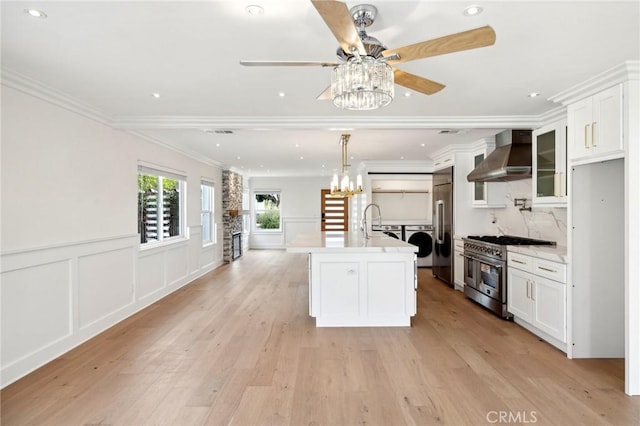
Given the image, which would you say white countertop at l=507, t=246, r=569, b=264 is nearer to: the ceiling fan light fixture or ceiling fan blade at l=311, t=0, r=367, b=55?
the ceiling fan light fixture

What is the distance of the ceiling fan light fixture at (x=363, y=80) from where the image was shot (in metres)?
1.69

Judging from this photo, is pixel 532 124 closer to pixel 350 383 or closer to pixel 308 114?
pixel 308 114

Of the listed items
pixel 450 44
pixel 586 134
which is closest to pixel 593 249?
pixel 586 134

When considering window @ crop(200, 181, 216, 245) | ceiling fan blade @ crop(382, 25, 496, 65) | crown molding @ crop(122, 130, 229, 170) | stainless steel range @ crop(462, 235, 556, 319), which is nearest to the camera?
ceiling fan blade @ crop(382, 25, 496, 65)

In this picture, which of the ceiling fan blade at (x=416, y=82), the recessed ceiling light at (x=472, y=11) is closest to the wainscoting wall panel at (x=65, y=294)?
the ceiling fan blade at (x=416, y=82)

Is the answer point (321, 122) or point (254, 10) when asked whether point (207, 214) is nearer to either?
point (321, 122)

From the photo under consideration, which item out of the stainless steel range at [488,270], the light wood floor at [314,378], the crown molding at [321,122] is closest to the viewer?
the light wood floor at [314,378]

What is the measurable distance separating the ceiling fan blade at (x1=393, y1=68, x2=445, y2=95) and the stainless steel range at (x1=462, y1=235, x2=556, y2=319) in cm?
280

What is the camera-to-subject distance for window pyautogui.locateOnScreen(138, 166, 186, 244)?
4902mm

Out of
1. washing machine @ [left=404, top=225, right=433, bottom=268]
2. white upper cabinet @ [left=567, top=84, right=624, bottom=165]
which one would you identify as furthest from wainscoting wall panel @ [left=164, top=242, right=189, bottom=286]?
white upper cabinet @ [left=567, top=84, right=624, bottom=165]

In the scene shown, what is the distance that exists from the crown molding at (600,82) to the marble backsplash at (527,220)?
1.53 meters

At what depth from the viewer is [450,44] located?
1.58 metres

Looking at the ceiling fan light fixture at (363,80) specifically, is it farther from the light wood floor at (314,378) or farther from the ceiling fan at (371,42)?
the light wood floor at (314,378)

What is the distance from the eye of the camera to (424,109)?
361 cm
